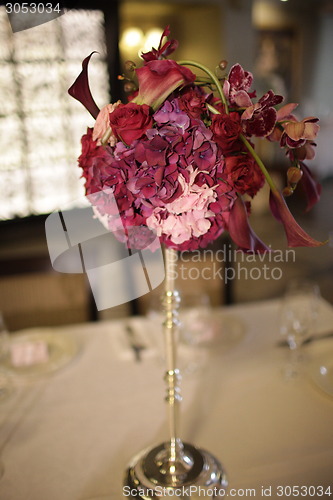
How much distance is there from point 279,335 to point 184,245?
2.53 feet

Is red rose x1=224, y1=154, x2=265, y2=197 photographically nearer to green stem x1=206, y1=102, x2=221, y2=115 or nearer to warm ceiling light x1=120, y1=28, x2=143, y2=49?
green stem x1=206, y1=102, x2=221, y2=115

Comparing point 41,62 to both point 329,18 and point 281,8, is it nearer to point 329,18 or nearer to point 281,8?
point 281,8

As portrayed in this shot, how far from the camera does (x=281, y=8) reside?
22.7ft

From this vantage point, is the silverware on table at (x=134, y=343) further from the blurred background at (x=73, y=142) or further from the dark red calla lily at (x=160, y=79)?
the dark red calla lily at (x=160, y=79)

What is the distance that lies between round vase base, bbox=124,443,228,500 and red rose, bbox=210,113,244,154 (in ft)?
2.18

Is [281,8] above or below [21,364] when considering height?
above

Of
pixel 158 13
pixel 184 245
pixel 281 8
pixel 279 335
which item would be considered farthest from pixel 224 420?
pixel 281 8

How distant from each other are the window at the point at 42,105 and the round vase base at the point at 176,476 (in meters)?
2.65

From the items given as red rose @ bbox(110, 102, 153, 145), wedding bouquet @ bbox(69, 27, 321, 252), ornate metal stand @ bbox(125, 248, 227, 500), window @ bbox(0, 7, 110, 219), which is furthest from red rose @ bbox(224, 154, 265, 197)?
window @ bbox(0, 7, 110, 219)

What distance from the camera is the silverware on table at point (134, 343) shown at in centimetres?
136

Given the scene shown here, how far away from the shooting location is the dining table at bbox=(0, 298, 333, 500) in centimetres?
95

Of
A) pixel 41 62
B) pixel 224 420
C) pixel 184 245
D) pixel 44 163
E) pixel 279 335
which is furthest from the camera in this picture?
pixel 44 163

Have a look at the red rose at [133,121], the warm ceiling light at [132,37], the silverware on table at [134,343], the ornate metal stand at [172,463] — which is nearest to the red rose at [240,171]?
the red rose at [133,121]

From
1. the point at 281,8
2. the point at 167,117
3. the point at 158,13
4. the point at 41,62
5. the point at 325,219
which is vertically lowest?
the point at 325,219
